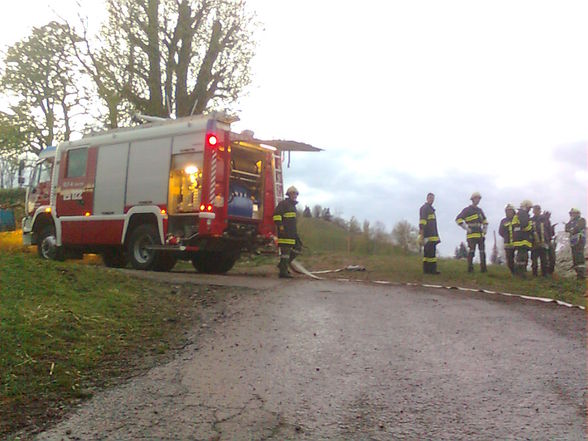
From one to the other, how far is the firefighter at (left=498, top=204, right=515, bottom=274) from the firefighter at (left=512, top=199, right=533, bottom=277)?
0.29 meters

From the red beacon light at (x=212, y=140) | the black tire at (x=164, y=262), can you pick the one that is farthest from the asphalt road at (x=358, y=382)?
the black tire at (x=164, y=262)

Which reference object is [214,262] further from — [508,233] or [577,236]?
[577,236]

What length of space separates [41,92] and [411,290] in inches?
951

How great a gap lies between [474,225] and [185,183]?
6.69 m

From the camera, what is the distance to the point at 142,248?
42.7 ft

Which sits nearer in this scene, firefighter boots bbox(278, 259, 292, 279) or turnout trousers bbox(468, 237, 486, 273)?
firefighter boots bbox(278, 259, 292, 279)

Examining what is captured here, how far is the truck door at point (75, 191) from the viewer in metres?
14.0

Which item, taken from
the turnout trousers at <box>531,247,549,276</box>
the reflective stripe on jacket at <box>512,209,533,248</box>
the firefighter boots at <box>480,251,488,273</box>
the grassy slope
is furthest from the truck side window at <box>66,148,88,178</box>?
the turnout trousers at <box>531,247,549,276</box>

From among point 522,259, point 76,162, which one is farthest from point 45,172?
point 522,259

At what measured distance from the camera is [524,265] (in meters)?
13.5

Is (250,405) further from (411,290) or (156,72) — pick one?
(156,72)

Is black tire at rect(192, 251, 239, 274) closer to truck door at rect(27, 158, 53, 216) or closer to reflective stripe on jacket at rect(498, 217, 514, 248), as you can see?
truck door at rect(27, 158, 53, 216)

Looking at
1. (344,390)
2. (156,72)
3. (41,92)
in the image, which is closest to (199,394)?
(344,390)

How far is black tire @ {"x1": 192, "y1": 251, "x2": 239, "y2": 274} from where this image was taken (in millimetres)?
13938
